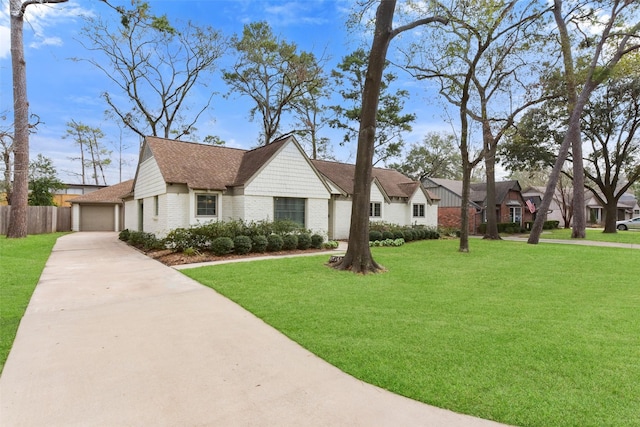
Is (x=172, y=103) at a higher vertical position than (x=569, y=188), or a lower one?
higher

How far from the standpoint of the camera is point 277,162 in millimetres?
15281

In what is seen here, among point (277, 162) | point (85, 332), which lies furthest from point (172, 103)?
point (85, 332)

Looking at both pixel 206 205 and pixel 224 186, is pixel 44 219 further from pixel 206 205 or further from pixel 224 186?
pixel 224 186

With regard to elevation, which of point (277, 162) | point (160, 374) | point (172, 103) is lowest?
point (160, 374)

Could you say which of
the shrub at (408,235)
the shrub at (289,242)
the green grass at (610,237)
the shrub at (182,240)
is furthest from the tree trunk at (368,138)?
the green grass at (610,237)

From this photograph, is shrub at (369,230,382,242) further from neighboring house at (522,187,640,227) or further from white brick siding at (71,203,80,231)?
neighboring house at (522,187,640,227)

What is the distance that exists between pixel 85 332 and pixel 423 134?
131 feet

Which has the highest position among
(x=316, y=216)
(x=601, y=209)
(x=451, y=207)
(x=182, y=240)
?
(x=601, y=209)

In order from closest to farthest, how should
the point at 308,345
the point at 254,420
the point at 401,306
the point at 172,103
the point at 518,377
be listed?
the point at 254,420, the point at 518,377, the point at 308,345, the point at 401,306, the point at 172,103

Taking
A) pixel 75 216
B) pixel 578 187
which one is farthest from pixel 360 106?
pixel 75 216

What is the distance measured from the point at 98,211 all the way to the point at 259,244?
819 inches

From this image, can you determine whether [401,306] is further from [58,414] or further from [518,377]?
[58,414]

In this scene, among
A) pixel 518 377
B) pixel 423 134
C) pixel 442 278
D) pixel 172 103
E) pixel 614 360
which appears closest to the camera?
pixel 518 377

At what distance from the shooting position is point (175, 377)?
127 inches
